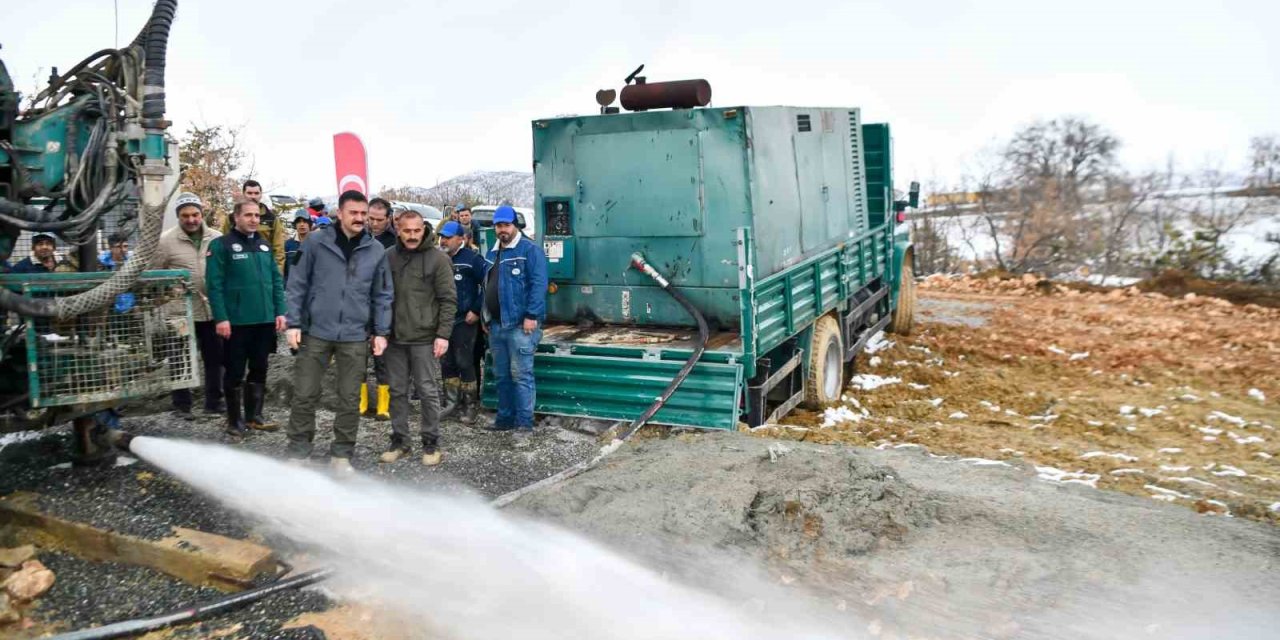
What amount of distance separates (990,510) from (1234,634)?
131 centimetres

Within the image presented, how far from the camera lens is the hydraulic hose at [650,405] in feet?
17.3

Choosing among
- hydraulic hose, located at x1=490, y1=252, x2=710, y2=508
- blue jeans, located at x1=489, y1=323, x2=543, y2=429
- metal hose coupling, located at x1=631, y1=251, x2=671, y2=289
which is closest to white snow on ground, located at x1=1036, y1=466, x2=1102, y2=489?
hydraulic hose, located at x1=490, y1=252, x2=710, y2=508

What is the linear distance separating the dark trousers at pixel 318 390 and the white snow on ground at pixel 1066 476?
452cm

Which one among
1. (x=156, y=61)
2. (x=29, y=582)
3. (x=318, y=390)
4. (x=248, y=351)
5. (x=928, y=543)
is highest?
(x=156, y=61)

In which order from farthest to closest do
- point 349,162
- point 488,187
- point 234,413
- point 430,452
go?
point 488,187, point 234,413, point 430,452, point 349,162

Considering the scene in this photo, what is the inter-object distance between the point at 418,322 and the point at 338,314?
57 centimetres

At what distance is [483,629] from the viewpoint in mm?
3549

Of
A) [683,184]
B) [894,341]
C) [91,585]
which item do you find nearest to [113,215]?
[91,585]

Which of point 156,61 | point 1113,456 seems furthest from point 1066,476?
point 156,61

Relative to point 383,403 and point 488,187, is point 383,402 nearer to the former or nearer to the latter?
point 383,403

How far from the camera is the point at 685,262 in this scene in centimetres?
691

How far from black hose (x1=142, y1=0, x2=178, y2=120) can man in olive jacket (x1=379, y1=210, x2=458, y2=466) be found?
1572mm

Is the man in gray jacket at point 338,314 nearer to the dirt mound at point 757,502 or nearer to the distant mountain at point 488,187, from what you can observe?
the dirt mound at point 757,502

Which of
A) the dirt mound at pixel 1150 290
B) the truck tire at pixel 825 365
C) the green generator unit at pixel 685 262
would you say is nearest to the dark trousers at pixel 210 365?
the green generator unit at pixel 685 262
